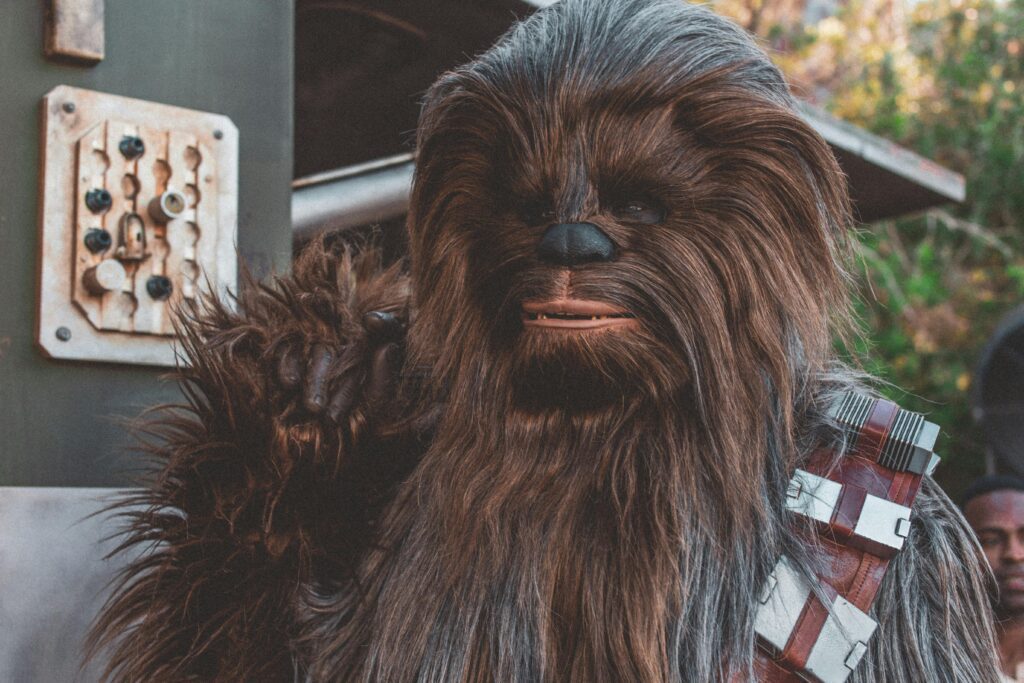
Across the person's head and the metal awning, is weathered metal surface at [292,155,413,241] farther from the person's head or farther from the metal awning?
the person's head

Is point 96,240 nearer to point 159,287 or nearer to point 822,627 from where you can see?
point 159,287

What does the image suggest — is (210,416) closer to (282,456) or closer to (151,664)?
(282,456)

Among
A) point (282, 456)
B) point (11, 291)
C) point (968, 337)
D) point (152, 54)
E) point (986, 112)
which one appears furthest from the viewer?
point (986, 112)

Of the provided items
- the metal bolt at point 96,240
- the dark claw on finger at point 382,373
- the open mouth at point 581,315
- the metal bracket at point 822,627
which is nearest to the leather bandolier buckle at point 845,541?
the metal bracket at point 822,627

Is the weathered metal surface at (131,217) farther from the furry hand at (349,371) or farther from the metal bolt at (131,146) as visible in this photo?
the furry hand at (349,371)

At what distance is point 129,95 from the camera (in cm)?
172

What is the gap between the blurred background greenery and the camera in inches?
207

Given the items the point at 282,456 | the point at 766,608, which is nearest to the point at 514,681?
the point at 766,608

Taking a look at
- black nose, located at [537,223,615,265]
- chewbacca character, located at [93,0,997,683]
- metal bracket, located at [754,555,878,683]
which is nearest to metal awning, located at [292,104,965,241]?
chewbacca character, located at [93,0,997,683]

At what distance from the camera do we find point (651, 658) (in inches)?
46.0

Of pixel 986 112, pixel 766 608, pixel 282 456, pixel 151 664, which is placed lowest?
pixel 151 664

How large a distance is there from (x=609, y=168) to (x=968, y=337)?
15.5 feet

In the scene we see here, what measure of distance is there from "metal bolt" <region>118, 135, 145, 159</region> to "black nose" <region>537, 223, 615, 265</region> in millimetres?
819

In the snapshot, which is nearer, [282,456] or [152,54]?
[282,456]
